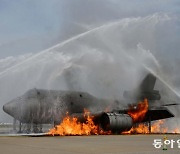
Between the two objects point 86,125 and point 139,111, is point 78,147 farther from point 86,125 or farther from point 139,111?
point 139,111

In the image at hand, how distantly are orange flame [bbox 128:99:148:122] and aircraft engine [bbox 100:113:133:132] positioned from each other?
4.06 meters

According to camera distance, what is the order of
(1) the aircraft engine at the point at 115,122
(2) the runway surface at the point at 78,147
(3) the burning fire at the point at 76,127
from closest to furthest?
(2) the runway surface at the point at 78,147
(3) the burning fire at the point at 76,127
(1) the aircraft engine at the point at 115,122

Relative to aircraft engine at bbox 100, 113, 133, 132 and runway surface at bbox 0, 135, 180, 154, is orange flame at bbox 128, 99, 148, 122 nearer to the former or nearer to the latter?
aircraft engine at bbox 100, 113, 133, 132

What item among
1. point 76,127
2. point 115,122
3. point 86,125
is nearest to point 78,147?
point 115,122

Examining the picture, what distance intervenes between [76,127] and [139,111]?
11062 millimetres

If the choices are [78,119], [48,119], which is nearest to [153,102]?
[78,119]

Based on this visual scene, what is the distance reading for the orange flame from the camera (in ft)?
166

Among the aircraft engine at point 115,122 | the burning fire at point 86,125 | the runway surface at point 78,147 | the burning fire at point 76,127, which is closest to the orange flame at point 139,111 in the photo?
the burning fire at point 86,125

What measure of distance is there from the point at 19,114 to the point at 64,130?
6268 millimetres

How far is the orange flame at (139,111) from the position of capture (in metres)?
50.6

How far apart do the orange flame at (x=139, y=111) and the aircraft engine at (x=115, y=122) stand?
4.06m

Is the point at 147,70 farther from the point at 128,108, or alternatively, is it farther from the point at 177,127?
the point at 177,127

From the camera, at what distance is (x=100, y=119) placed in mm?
46250

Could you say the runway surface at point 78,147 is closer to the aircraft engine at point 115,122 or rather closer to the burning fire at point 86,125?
the burning fire at point 86,125
